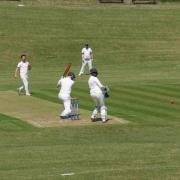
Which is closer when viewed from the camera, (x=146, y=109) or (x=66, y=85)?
(x=66, y=85)

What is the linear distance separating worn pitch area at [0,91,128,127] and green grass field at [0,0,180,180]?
62 centimetres

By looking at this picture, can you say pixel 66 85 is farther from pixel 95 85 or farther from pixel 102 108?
pixel 102 108

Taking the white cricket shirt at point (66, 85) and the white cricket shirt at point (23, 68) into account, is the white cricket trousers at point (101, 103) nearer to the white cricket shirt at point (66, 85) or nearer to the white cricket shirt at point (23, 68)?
the white cricket shirt at point (66, 85)

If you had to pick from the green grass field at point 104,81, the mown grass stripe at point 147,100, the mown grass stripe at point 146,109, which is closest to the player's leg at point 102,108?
the green grass field at point 104,81

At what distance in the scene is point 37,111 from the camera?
3033 cm

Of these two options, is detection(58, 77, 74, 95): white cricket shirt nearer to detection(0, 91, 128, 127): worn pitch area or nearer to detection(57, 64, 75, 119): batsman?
detection(57, 64, 75, 119): batsman

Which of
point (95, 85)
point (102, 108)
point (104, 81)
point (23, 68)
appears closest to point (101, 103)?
point (102, 108)

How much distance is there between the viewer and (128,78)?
144 feet

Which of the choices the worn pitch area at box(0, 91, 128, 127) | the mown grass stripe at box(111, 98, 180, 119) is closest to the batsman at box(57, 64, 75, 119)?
the worn pitch area at box(0, 91, 128, 127)

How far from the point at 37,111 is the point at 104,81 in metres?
12.4

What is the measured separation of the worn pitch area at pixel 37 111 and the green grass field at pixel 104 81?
0.62 meters

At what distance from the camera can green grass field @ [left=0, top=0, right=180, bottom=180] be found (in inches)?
687

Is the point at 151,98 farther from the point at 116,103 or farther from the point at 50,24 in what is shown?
the point at 50,24

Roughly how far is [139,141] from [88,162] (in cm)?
596
